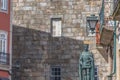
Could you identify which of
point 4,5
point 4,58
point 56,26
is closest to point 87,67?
point 4,58

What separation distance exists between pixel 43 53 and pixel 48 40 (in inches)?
37.8

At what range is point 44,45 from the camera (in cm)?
5406

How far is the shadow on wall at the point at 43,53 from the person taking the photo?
176ft

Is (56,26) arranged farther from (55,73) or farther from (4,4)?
(4,4)

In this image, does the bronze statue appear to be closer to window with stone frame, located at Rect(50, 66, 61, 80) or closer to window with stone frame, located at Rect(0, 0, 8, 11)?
window with stone frame, located at Rect(50, 66, 61, 80)

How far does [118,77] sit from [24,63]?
17.1m

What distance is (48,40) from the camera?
2128 inches

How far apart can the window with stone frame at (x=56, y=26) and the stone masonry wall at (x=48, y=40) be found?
0.23 metres

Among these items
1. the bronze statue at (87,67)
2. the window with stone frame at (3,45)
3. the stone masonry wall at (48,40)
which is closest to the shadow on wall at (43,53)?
the stone masonry wall at (48,40)

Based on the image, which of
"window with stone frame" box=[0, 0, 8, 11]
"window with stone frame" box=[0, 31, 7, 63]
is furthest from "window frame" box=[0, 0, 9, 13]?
"window with stone frame" box=[0, 31, 7, 63]

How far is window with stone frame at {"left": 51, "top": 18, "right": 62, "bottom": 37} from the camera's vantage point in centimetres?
5406

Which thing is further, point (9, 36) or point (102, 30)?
point (9, 36)

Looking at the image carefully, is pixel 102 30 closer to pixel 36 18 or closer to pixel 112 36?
pixel 112 36

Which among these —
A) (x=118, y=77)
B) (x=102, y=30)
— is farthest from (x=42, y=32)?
(x=118, y=77)
